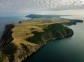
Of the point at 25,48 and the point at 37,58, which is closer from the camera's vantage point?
the point at 37,58

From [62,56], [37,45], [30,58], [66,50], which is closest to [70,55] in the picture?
[62,56]

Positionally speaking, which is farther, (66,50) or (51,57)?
(66,50)

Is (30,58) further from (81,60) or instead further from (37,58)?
(81,60)

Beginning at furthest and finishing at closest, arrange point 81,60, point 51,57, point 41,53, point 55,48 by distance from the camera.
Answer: point 55,48, point 41,53, point 51,57, point 81,60

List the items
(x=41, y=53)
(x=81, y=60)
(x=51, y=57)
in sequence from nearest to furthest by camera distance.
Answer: (x=81, y=60) < (x=51, y=57) < (x=41, y=53)

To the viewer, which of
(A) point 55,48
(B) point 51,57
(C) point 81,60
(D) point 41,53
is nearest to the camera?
(C) point 81,60

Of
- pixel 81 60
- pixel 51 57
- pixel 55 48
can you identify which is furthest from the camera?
pixel 55 48

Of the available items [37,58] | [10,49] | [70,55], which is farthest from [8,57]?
[70,55]

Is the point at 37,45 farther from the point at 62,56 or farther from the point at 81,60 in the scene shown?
the point at 81,60
